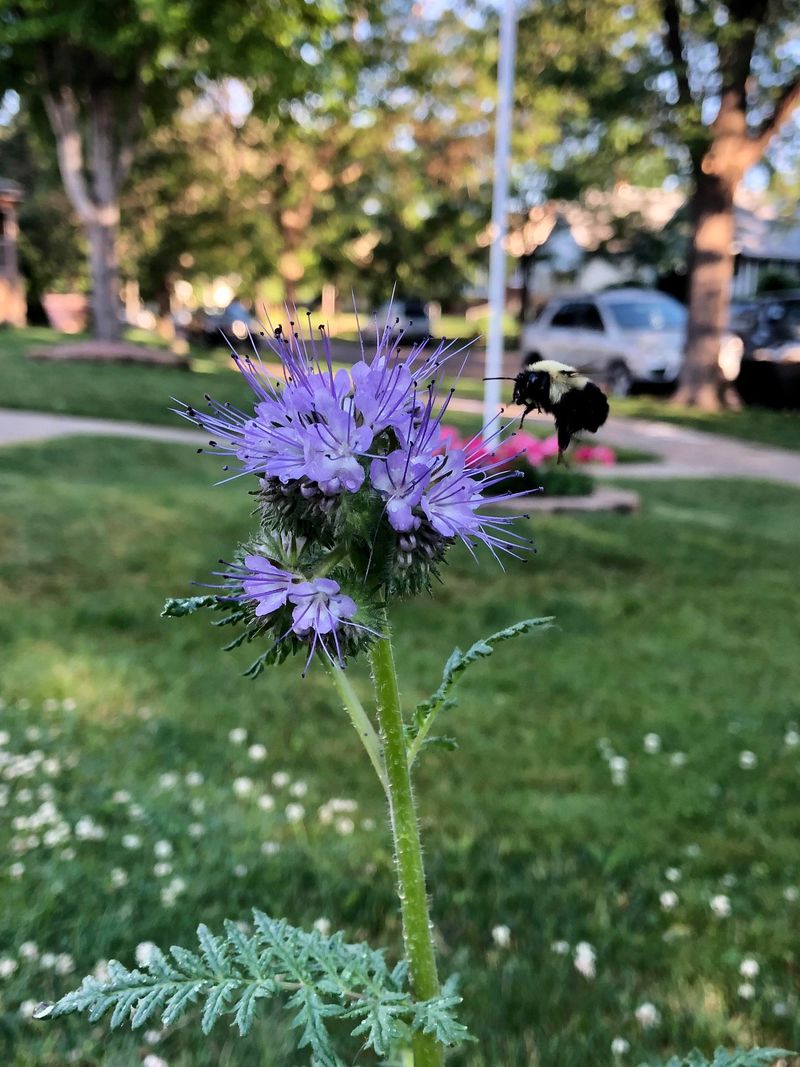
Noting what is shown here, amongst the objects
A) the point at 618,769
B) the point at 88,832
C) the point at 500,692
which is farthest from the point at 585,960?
the point at 500,692

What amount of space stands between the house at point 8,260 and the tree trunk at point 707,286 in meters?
22.5

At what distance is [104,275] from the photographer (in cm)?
2175

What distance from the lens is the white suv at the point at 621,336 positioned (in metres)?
20.8

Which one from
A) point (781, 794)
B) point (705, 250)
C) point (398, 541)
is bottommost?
point (781, 794)

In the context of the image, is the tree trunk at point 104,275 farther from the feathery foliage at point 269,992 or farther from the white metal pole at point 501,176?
the feathery foliage at point 269,992

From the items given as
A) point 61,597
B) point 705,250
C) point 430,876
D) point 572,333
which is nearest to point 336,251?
point 572,333

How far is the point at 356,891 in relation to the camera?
3.03m

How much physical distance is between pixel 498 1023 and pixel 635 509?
7207mm

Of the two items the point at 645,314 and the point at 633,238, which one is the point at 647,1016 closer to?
the point at 645,314

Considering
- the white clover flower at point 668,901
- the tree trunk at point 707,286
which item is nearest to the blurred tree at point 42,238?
the tree trunk at point 707,286

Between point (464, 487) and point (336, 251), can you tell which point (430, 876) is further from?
point (336, 251)

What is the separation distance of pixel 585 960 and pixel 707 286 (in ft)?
58.7

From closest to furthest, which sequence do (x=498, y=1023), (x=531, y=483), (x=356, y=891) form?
(x=498, y=1023)
(x=356, y=891)
(x=531, y=483)

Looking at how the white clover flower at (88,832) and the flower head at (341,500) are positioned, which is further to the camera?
the white clover flower at (88,832)
